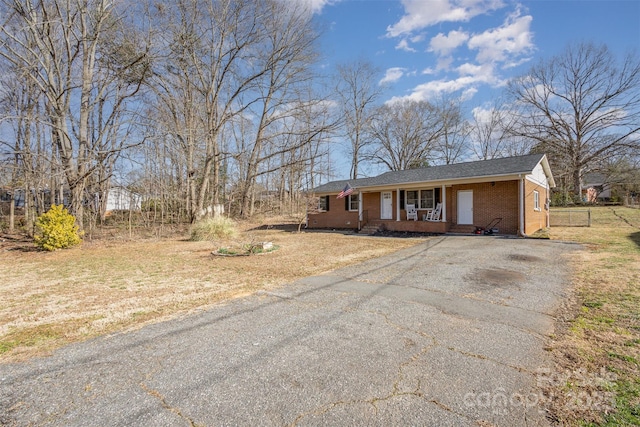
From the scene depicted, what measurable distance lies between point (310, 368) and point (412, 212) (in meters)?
13.7

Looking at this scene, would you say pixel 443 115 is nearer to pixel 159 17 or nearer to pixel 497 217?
pixel 497 217

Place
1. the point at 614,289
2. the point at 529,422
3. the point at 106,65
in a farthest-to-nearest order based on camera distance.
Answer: the point at 106,65
the point at 614,289
the point at 529,422

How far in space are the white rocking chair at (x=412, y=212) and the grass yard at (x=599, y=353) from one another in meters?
9.60

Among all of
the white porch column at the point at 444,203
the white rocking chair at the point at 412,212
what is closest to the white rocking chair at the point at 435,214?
the white porch column at the point at 444,203

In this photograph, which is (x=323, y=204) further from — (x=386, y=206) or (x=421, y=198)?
(x=421, y=198)

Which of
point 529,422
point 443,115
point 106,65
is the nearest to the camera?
point 529,422

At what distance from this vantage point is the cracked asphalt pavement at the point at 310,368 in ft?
6.36

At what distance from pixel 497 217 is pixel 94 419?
1417 cm

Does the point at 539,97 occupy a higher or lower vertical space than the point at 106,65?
higher

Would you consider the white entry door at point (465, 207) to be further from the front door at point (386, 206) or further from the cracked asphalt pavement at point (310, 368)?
the cracked asphalt pavement at point (310, 368)

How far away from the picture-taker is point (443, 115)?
1289 inches

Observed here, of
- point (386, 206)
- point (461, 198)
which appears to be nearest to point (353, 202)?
point (386, 206)

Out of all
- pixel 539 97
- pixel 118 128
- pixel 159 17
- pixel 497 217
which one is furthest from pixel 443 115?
pixel 118 128

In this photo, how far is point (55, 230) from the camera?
10.4 metres
